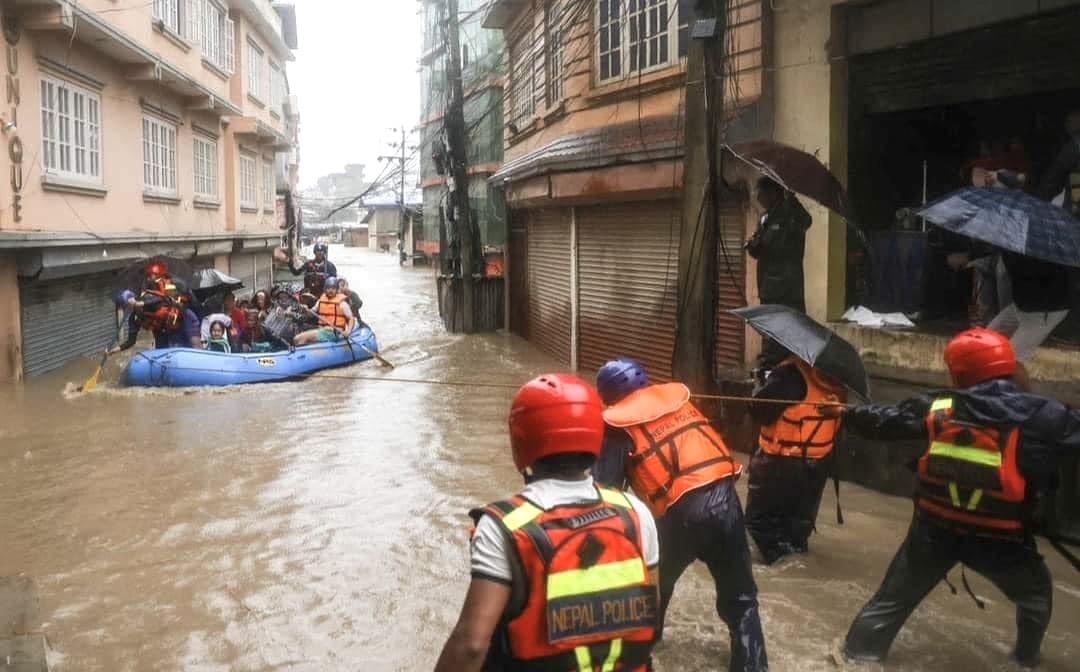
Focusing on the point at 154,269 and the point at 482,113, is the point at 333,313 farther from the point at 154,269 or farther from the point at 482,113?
the point at 482,113

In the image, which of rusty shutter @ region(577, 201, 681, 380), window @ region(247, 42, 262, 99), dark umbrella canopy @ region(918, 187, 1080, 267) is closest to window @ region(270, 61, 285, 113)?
window @ region(247, 42, 262, 99)

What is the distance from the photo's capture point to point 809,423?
5.36 m

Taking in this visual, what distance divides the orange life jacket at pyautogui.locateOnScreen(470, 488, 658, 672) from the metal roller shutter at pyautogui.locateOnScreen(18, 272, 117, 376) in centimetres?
1162

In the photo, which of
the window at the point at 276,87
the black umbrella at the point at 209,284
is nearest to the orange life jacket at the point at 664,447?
the black umbrella at the point at 209,284

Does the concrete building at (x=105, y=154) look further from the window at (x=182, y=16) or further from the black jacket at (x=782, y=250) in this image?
the black jacket at (x=782, y=250)

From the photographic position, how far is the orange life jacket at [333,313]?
14.5 m

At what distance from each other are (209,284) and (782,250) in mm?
9563

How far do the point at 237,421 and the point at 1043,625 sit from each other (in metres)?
8.64

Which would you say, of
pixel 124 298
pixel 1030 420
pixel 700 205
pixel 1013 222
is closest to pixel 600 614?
pixel 1030 420

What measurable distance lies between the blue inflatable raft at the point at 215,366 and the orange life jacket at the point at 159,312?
0.39 m

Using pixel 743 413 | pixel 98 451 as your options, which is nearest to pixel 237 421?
pixel 98 451

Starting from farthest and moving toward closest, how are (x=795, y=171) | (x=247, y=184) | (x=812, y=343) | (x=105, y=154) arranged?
(x=247, y=184)
(x=105, y=154)
(x=795, y=171)
(x=812, y=343)

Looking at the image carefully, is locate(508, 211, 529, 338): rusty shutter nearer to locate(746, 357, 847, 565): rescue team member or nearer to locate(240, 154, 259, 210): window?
locate(240, 154, 259, 210): window

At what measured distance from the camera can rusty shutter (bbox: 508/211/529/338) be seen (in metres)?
16.9
